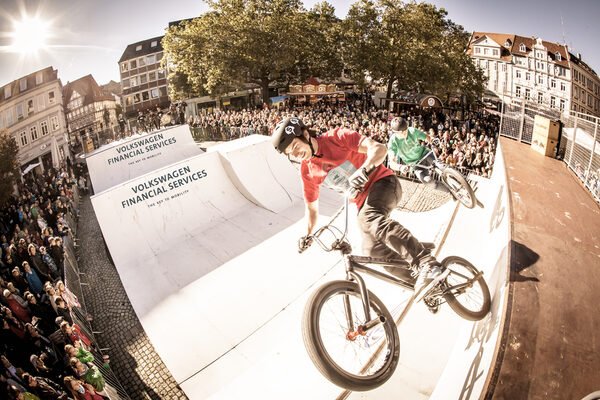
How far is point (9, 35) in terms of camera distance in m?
13.6

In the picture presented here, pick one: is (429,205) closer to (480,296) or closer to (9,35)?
(480,296)

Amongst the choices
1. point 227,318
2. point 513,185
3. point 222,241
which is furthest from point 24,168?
point 513,185

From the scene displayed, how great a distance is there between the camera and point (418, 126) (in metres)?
16.1

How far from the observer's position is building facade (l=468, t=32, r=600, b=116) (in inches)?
1714

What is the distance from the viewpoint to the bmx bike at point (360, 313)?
2.10 meters

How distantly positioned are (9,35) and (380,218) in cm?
2030

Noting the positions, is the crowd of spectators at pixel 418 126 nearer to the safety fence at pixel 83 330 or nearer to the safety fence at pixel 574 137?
the safety fence at pixel 574 137

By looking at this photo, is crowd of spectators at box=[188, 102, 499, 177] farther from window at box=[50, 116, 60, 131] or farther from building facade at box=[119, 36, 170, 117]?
building facade at box=[119, 36, 170, 117]

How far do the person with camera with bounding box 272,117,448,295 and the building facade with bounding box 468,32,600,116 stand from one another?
48345 mm

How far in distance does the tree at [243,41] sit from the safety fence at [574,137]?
70.7 ft

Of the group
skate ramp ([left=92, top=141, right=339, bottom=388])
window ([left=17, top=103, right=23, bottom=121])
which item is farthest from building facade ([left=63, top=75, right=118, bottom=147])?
skate ramp ([left=92, top=141, right=339, bottom=388])

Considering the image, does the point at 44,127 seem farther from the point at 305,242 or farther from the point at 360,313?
the point at 360,313

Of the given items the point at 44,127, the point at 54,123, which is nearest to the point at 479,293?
the point at 44,127

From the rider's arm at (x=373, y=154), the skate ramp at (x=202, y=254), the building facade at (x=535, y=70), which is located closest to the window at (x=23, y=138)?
the skate ramp at (x=202, y=254)
